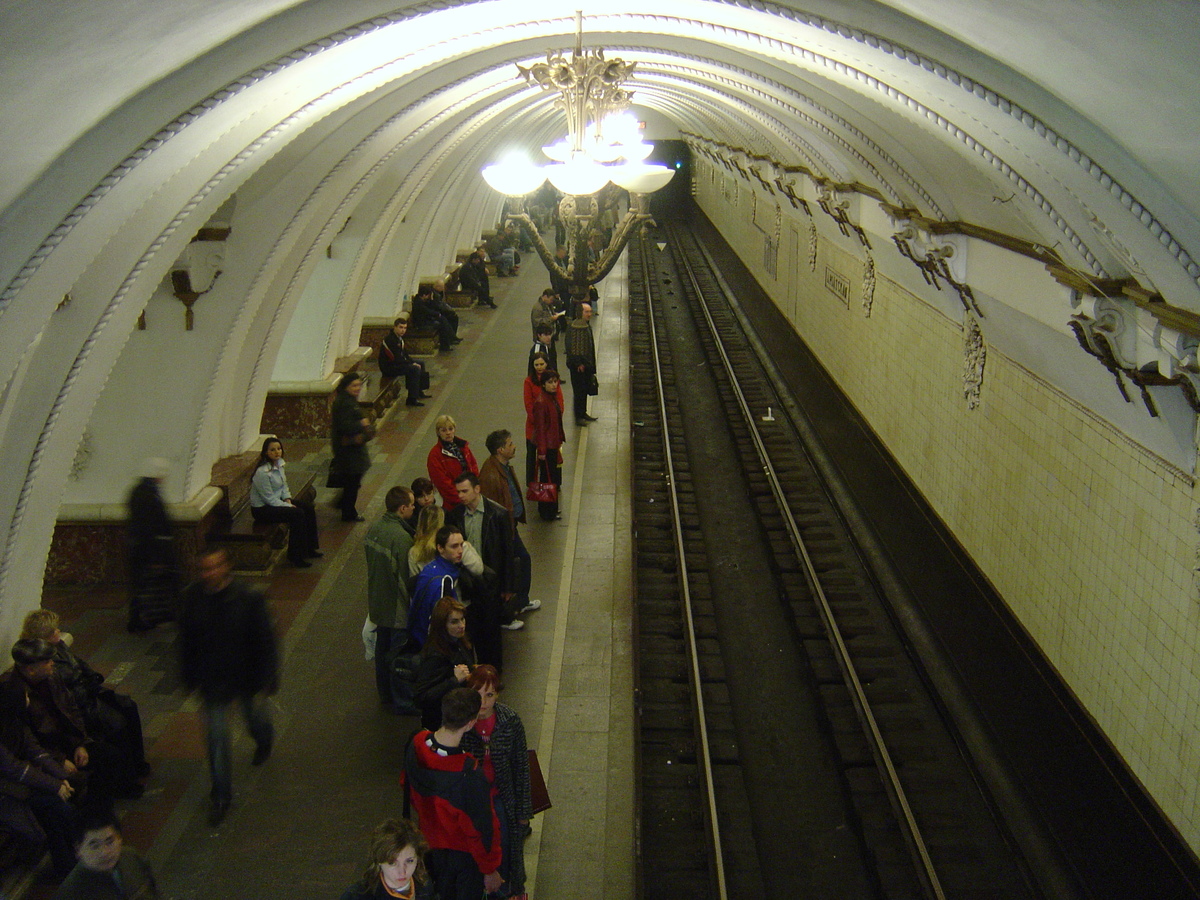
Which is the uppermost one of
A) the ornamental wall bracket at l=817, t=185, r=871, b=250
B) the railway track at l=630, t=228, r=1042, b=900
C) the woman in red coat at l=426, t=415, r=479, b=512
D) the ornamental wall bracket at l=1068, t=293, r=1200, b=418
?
the ornamental wall bracket at l=817, t=185, r=871, b=250

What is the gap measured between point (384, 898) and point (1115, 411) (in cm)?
479

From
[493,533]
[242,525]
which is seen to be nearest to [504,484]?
[493,533]

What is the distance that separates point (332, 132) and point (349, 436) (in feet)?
7.85

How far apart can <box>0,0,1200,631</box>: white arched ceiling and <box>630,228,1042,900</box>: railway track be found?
10.6 feet

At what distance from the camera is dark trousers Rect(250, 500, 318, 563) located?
8625 mm

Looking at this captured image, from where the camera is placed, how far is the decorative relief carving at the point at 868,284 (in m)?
12.6

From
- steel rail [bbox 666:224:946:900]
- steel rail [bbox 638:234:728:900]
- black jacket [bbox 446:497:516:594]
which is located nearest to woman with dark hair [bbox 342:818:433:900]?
steel rail [bbox 638:234:728:900]

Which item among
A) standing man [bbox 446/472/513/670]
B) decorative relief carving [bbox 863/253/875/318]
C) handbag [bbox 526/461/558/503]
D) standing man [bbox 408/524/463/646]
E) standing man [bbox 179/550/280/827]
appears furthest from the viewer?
decorative relief carving [bbox 863/253/875/318]

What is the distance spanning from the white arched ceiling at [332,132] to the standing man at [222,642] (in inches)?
45.3

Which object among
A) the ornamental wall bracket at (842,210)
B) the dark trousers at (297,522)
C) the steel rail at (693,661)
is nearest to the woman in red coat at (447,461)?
the dark trousers at (297,522)

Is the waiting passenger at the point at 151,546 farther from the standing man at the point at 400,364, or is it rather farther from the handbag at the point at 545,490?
the standing man at the point at 400,364

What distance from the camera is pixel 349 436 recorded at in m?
9.01

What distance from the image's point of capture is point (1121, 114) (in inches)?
153

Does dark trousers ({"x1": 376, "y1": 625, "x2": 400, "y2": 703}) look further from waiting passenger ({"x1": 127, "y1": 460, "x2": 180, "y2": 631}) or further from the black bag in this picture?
waiting passenger ({"x1": 127, "y1": 460, "x2": 180, "y2": 631})
